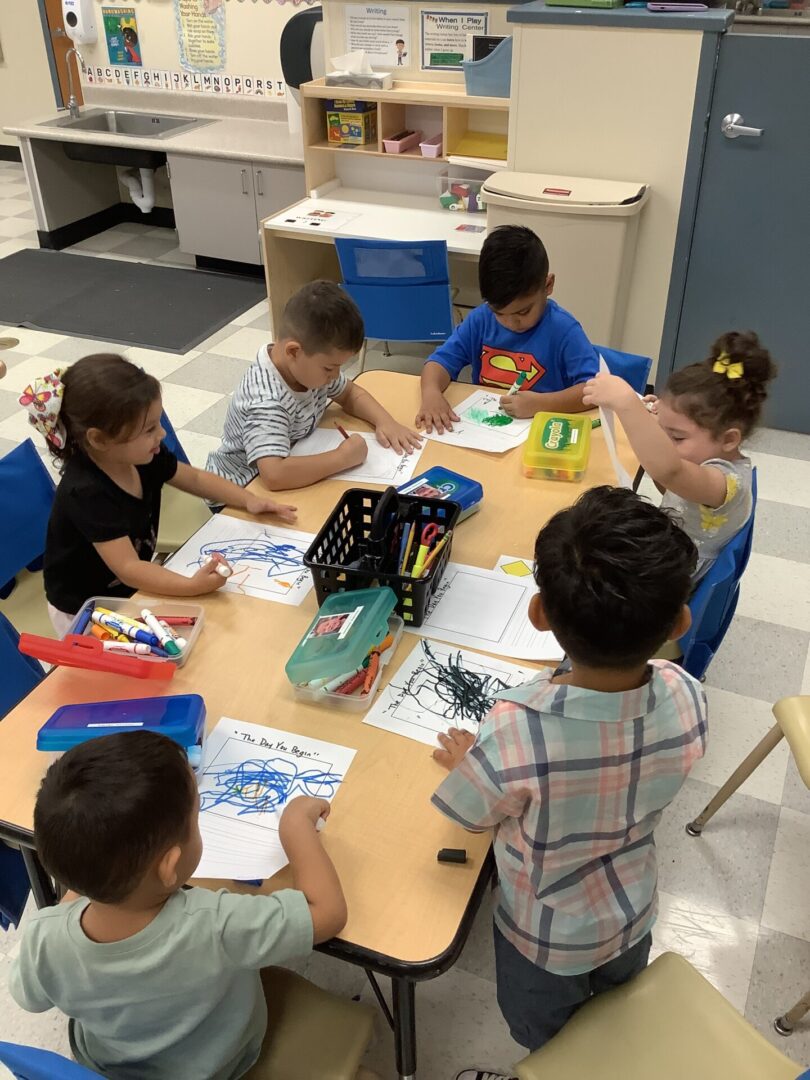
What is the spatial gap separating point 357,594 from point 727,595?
2.66 feet

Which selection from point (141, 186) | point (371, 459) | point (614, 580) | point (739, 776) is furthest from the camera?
point (141, 186)

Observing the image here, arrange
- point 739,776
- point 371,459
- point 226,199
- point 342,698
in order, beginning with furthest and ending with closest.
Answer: point 226,199 < point 371,459 < point 739,776 < point 342,698

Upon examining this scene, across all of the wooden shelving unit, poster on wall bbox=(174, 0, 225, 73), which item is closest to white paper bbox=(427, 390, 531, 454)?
the wooden shelving unit

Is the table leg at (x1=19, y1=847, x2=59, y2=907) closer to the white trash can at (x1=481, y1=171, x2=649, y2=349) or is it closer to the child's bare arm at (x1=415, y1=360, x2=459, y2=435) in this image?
the child's bare arm at (x1=415, y1=360, x2=459, y2=435)

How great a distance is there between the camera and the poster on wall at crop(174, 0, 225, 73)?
193 inches

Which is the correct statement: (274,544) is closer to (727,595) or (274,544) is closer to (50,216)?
(727,595)

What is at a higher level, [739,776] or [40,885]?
[40,885]

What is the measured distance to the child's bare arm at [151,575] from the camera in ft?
4.98

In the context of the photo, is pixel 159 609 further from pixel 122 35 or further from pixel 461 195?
pixel 122 35

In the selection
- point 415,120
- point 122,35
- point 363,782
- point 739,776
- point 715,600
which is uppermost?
point 122,35

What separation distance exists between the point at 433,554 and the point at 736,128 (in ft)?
7.81

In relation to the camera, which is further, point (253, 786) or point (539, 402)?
point (539, 402)

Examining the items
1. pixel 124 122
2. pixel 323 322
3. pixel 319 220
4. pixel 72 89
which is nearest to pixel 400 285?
pixel 319 220

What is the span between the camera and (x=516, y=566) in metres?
1.59
